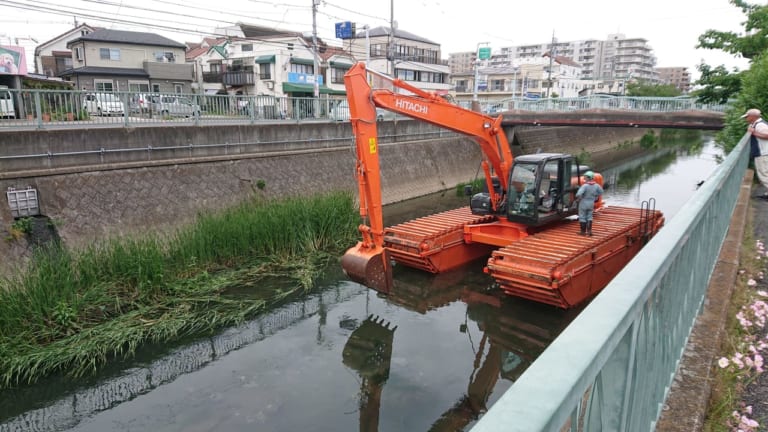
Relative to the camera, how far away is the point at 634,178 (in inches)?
1048

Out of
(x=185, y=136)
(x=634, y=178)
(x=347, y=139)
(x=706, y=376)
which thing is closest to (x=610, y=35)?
(x=634, y=178)

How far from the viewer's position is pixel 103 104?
1260 cm

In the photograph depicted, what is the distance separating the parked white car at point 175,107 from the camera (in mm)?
14012

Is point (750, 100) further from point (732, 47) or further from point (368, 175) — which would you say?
point (368, 175)

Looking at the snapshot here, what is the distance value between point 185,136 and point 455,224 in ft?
26.5

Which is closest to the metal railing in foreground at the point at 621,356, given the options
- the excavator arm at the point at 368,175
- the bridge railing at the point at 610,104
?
the excavator arm at the point at 368,175

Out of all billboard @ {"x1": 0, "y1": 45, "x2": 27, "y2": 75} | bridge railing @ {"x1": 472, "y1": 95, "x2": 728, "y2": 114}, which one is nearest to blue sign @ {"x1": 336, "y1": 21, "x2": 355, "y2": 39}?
bridge railing @ {"x1": 472, "y1": 95, "x2": 728, "y2": 114}

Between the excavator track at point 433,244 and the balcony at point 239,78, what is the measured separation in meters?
31.1

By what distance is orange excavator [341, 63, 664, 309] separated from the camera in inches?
328


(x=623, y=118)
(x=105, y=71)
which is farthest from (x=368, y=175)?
(x=105, y=71)

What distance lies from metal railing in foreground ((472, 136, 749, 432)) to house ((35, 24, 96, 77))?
46653 mm

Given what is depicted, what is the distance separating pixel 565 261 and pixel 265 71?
34.9 meters

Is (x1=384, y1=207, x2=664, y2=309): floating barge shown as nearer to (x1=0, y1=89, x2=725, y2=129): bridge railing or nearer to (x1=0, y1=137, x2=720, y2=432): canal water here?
(x1=0, y1=137, x2=720, y2=432): canal water

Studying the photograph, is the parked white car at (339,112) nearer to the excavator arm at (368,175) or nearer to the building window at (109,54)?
the excavator arm at (368,175)
